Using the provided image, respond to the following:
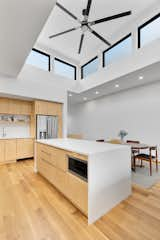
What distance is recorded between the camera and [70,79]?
5.73 metres

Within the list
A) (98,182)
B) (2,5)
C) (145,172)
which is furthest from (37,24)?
(145,172)

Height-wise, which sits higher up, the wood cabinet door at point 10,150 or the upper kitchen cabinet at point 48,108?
the upper kitchen cabinet at point 48,108

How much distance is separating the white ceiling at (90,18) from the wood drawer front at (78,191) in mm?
4253

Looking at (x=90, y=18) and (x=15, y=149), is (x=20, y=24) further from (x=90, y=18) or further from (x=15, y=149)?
(x=15, y=149)

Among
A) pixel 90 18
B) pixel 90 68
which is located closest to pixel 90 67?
pixel 90 68

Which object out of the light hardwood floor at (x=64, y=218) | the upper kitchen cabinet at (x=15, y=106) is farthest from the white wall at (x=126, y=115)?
the upper kitchen cabinet at (x=15, y=106)

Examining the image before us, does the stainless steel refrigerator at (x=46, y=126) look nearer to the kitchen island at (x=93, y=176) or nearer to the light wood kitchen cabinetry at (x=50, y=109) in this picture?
the light wood kitchen cabinetry at (x=50, y=109)

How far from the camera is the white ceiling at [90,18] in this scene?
343 centimetres

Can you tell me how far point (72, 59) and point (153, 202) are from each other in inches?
234

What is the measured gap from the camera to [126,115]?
5.37m

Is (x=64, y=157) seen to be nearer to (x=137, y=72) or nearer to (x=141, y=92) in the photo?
(x=137, y=72)

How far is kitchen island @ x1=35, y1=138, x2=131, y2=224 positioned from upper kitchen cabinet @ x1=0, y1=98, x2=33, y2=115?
3.02 metres

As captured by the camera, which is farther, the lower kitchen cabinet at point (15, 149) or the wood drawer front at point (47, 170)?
the lower kitchen cabinet at point (15, 149)

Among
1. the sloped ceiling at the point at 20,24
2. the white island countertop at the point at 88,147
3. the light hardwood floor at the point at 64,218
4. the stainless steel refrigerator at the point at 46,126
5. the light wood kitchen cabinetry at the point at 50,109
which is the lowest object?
the light hardwood floor at the point at 64,218
